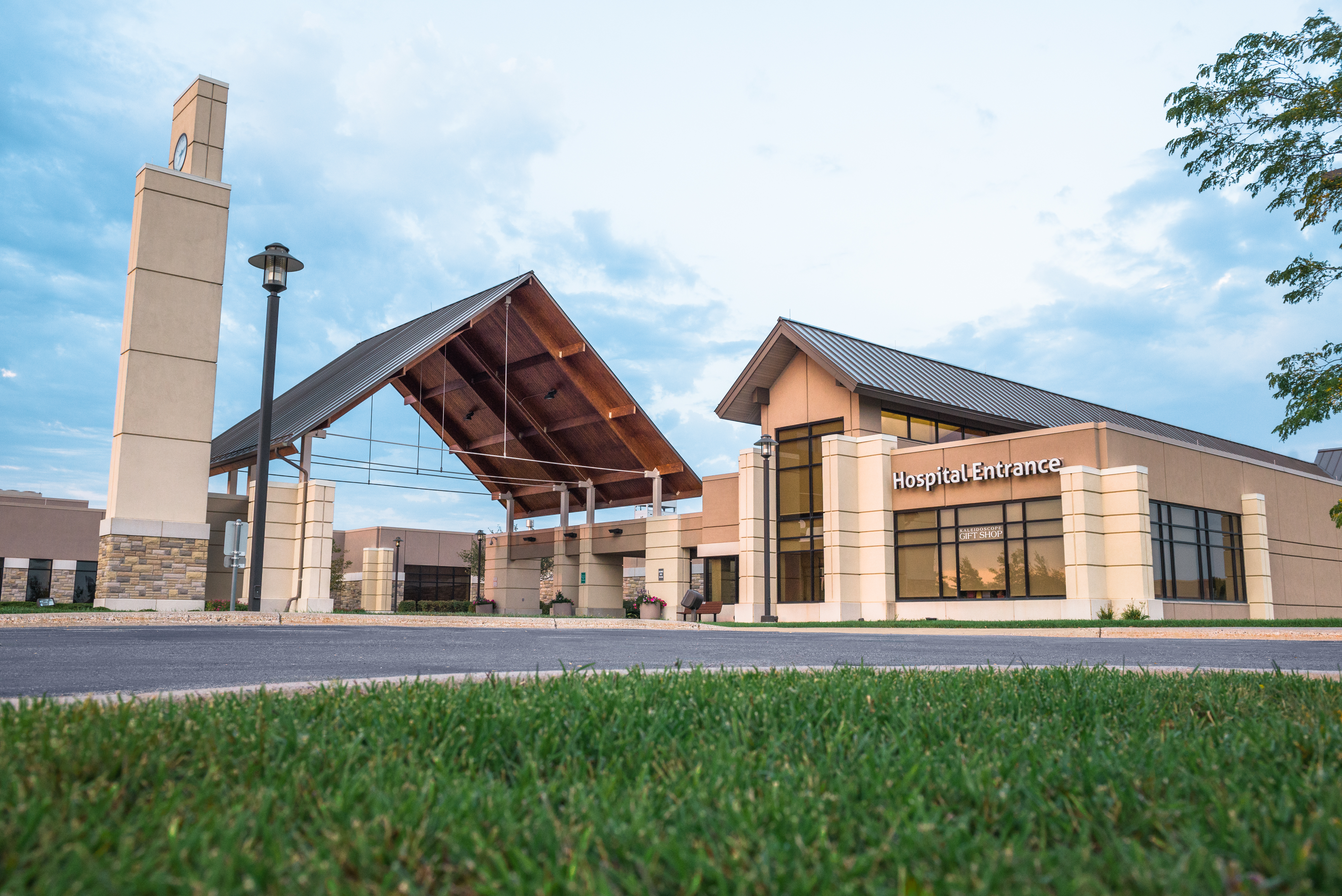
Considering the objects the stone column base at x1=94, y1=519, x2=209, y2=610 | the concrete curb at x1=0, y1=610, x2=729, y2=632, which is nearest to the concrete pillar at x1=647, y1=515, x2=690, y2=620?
the concrete curb at x1=0, y1=610, x2=729, y2=632

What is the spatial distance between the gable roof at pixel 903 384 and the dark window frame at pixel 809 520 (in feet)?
6.57

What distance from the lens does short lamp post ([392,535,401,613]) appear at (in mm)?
50625

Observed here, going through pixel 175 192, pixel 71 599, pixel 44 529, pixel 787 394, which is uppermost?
pixel 175 192

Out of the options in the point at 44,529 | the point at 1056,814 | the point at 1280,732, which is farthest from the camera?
the point at 44,529

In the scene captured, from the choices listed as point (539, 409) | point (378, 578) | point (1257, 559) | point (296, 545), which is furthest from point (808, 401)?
point (378, 578)

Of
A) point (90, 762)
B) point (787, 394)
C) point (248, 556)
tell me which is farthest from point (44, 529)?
point (90, 762)

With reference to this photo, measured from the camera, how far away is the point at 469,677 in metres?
5.67

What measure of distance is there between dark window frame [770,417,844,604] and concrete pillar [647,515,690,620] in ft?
17.7

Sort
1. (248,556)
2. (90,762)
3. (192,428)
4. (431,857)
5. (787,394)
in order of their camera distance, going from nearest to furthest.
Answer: (431,857) < (90,762) < (192,428) < (248,556) < (787,394)

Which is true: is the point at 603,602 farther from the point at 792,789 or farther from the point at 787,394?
the point at 792,789

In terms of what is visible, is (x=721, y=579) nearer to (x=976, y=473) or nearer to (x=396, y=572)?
(x=976, y=473)

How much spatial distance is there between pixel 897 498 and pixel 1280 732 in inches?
1053

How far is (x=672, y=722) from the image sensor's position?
166 inches

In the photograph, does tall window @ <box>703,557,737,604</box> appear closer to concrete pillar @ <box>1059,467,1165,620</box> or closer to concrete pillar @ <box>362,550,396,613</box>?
concrete pillar @ <box>1059,467,1165,620</box>
